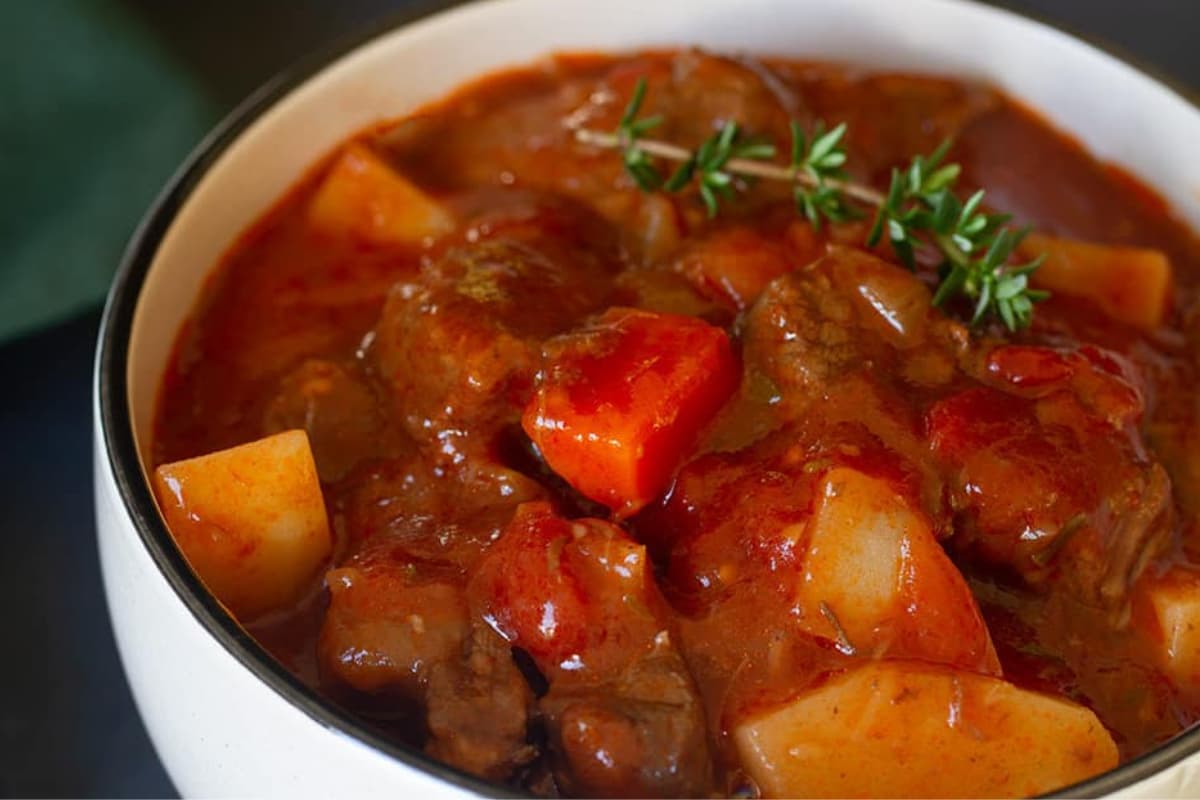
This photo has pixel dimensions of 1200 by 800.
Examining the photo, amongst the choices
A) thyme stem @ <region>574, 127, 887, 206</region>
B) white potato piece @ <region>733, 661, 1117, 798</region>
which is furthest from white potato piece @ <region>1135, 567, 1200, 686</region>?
thyme stem @ <region>574, 127, 887, 206</region>

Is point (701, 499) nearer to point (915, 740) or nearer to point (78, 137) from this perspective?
point (915, 740)

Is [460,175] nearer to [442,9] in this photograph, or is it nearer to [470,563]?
[442,9]

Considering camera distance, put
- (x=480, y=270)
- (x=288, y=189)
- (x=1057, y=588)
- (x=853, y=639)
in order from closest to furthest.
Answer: (x=853, y=639), (x=1057, y=588), (x=480, y=270), (x=288, y=189)

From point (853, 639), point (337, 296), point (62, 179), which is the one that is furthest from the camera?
point (62, 179)

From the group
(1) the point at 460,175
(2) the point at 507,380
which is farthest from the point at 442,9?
(2) the point at 507,380

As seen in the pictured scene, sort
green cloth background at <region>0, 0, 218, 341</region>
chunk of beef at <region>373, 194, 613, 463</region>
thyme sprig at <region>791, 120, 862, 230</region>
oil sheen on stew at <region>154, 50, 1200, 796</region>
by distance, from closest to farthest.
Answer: oil sheen on stew at <region>154, 50, 1200, 796</region> < chunk of beef at <region>373, 194, 613, 463</region> < thyme sprig at <region>791, 120, 862, 230</region> < green cloth background at <region>0, 0, 218, 341</region>

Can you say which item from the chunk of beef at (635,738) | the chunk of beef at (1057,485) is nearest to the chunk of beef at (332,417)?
the chunk of beef at (635,738)

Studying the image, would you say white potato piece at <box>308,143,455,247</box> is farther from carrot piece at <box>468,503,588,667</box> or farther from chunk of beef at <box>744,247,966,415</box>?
carrot piece at <box>468,503,588,667</box>

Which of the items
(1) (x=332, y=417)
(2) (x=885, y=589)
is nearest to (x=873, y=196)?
(2) (x=885, y=589)

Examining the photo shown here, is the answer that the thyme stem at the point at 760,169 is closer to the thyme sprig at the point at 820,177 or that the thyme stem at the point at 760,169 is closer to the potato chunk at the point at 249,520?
the thyme sprig at the point at 820,177
